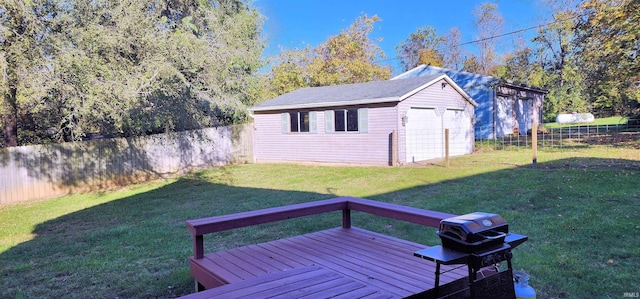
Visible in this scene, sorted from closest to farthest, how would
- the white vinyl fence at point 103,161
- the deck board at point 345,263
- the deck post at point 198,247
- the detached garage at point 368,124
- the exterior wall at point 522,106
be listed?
the deck board at point 345,263
the deck post at point 198,247
the white vinyl fence at point 103,161
the detached garage at point 368,124
the exterior wall at point 522,106

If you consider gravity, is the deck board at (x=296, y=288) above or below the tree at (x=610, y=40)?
below

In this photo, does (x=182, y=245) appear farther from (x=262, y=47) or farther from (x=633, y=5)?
(x=633, y=5)

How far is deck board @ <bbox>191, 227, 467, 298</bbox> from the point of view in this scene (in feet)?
7.97

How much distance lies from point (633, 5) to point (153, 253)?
11061 millimetres

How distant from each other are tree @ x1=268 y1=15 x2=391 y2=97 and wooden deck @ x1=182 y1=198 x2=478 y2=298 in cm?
2186

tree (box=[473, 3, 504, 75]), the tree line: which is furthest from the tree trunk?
tree (box=[473, 3, 504, 75])

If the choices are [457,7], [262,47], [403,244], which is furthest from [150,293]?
[457,7]

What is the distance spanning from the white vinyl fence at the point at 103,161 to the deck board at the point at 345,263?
819 centimetres

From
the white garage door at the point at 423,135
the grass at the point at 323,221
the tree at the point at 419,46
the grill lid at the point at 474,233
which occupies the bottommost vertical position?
the grass at the point at 323,221

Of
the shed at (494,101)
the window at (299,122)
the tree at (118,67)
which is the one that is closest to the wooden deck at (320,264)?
the tree at (118,67)

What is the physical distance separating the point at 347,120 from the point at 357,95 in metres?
0.94

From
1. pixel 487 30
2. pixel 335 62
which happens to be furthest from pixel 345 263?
pixel 487 30

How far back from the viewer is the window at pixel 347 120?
42.0 ft

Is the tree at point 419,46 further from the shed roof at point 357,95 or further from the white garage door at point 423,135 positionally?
the white garage door at point 423,135
